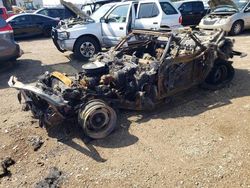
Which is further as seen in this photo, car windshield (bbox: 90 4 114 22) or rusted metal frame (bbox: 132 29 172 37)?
car windshield (bbox: 90 4 114 22)

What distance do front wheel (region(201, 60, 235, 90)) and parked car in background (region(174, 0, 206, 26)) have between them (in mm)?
10812

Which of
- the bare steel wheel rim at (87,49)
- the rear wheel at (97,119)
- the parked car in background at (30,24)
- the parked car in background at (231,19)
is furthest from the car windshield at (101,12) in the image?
the parked car in background at (30,24)

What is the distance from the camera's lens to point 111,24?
980 cm

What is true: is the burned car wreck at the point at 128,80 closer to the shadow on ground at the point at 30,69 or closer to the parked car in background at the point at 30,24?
the shadow on ground at the point at 30,69

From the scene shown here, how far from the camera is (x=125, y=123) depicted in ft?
16.8

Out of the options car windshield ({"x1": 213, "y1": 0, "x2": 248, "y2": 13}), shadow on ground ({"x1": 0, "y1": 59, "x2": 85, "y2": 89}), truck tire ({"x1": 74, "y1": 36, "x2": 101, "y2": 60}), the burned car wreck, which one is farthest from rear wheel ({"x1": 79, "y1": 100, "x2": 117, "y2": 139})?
car windshield ({"x1": 213, "y1": 0, "x2": 248, "y2": 13})

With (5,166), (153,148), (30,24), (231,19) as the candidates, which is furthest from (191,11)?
(5,166)

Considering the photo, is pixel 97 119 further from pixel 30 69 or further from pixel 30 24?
pixel 30 24

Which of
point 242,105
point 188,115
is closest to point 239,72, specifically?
point 242,105

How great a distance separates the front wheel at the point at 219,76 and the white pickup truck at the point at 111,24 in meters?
3.71

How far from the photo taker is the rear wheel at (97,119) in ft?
14.8

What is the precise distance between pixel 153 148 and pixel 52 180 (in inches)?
58.3

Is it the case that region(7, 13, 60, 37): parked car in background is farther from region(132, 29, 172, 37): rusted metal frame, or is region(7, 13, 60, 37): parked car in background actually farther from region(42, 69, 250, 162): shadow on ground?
region(42, 69, 250, 162): shadow on ground

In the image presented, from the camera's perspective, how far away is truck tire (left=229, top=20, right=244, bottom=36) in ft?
44.5
